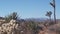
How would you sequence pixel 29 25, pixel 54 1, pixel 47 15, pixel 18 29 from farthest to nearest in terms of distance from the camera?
pixel 47 15
pixel 54 1
pixel 29 25
pixel 18 29

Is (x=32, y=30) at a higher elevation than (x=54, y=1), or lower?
lower

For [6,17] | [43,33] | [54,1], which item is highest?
[54,1]

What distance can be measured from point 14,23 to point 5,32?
0.85 meters

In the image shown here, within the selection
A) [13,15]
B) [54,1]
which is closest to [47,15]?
[54,1]

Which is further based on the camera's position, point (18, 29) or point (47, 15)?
point (47, 15)

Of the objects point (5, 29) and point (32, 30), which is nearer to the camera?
point (5, 29)

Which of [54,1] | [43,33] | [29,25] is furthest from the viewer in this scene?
[54,1]

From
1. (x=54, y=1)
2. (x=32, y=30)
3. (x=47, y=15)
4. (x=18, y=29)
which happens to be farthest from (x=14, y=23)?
(x=47, y=15)

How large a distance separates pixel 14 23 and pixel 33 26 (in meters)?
2.57

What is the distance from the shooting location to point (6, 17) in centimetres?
1595

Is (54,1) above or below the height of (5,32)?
above

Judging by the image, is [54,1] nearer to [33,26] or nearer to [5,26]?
[33,26]

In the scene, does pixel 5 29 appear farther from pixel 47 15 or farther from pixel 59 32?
pixel 47 15

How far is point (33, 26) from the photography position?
15156mm
